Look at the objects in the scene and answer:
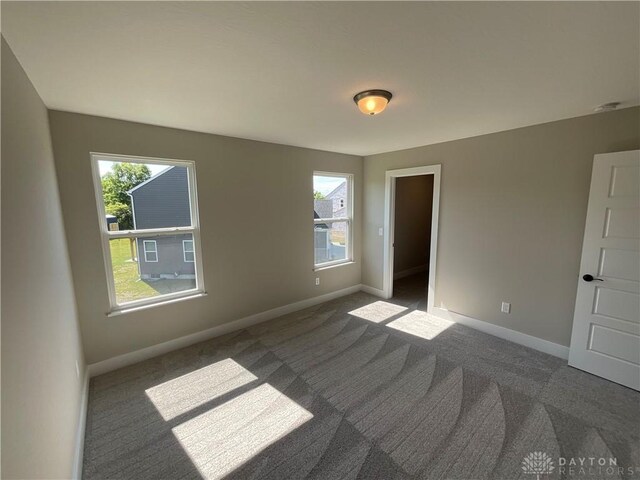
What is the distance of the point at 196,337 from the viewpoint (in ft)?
10.2

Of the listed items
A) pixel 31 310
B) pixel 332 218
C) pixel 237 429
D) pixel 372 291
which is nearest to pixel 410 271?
pixel 372 291

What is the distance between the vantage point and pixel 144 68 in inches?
61.0

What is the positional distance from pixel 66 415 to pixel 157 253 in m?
1.55

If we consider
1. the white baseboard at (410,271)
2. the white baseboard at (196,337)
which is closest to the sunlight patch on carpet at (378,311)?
the white baseboard at (196,337)

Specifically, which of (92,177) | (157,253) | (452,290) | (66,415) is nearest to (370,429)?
(66,415)

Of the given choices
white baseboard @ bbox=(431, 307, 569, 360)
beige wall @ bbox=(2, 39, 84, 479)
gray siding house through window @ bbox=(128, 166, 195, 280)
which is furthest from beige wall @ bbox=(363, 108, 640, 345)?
beige wall @ bbox=(2, 39, 84, 479)

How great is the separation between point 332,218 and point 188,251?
2194mm

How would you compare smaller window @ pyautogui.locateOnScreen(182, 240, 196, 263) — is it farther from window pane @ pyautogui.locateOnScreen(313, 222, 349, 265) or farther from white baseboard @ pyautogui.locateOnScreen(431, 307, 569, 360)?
white baseboard @ pyautogui.locateOnScreen(431, 307, 569, 360)

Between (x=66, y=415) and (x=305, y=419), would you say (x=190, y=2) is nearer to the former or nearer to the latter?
(x=66, y=415)

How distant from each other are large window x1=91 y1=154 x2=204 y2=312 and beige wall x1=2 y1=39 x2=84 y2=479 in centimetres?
59

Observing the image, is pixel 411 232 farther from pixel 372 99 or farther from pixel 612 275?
pixel 372 99

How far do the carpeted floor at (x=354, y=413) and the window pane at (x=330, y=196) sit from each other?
1.98m

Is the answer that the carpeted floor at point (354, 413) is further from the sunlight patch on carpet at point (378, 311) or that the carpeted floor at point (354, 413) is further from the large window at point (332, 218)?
the large window at point (332, 218)

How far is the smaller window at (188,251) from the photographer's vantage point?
299 cm
